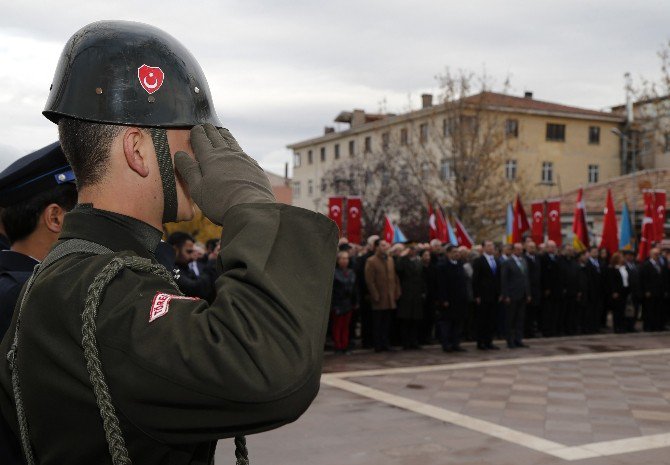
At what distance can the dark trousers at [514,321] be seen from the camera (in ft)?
43.1

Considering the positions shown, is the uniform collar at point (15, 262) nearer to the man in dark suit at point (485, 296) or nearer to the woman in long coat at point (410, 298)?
the woman in long coat at point (410, 298)

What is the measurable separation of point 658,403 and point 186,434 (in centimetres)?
813

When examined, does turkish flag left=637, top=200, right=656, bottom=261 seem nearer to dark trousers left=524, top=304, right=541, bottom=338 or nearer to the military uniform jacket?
dark trousers left=524, top=304, right=541, bottom=338

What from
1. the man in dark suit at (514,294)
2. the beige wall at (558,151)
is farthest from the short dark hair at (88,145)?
the beige wall at (558,151)

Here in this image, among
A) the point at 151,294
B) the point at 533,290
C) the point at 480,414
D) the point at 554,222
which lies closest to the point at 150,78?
the point at 151,294

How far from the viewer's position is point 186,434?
107cm

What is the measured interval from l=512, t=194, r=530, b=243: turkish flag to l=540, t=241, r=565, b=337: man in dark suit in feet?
7.12

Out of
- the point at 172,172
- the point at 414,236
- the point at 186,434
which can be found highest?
the point at 414,236

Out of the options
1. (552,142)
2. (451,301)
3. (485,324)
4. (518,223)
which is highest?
(552,142)

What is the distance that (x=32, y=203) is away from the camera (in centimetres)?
226

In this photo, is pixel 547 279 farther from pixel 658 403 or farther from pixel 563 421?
pixel 563 421

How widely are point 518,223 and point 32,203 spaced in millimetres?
16232

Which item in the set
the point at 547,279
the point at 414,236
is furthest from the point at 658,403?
the point at 414,236

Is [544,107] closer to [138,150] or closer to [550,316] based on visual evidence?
[550,316]
